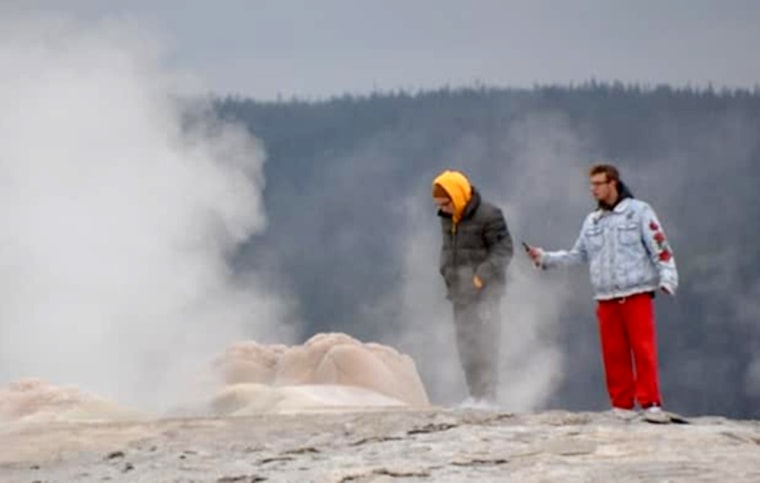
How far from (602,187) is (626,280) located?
53 centimetres

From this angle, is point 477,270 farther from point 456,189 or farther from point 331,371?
point 331,371

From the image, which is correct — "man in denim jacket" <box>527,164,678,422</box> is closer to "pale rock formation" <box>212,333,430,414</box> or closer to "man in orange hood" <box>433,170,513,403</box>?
"man in orange hood" <box>433,170,513,403</box>

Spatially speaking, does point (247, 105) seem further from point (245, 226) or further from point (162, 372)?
point (162, 372)

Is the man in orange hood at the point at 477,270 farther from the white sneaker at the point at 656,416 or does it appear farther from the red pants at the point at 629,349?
the white sneaker at the point at 656,416

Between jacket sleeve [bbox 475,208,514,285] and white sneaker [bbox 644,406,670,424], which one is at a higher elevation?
jacket sleeve [bbox 475,208,514,285]

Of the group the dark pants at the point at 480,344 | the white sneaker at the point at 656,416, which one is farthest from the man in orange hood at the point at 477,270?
the white sneaker at the point at 656,416

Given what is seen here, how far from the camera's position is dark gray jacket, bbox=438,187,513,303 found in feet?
35.3

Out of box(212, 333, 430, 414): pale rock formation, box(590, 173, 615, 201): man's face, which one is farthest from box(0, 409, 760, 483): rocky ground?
box(212, 333, 430, 414): pale rock formation

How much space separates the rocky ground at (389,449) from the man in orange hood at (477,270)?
0.96 m

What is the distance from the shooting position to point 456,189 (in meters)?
10.7

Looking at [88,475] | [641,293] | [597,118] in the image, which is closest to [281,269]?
[597,118]

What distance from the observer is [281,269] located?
23156mm

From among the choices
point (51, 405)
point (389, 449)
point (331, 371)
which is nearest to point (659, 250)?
point (389, 449)

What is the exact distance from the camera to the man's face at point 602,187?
9.73m
